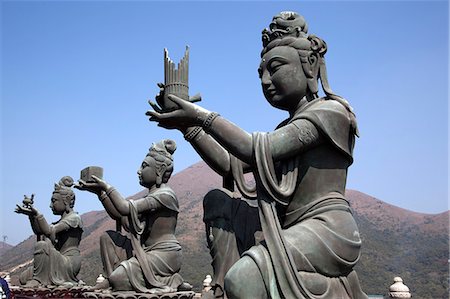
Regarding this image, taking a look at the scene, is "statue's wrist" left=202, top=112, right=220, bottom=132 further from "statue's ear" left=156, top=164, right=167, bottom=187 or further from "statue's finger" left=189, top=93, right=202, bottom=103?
"statue's ear" left=156, top=164, right=167, bottom=187

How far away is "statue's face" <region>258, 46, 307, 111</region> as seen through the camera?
13.7ft

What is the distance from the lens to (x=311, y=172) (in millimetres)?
4000

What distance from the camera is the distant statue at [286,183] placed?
143 inches

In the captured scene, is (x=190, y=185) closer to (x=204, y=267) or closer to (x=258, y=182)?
(x=204, y=267)

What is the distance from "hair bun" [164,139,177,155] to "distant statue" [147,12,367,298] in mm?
3448

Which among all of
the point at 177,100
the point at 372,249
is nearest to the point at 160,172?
the point at 177,100

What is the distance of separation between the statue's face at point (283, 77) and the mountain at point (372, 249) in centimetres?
2033

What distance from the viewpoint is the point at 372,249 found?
32.9 meters

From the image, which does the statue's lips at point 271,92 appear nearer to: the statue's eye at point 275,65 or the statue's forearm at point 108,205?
the statue's eye at point 275,65

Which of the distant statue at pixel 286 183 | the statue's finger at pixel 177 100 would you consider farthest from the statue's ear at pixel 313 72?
the statue's finger at pixel 177 100

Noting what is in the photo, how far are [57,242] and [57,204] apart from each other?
78cm

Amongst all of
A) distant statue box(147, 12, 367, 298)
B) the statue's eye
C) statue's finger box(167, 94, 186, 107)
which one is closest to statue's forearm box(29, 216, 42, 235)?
distant statue box(147, 12, 367, 298)

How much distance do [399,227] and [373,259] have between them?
9230mm

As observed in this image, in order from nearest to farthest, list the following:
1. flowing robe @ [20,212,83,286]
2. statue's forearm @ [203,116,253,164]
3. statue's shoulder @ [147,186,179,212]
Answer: statue's forearm @ [203,116,253,164]
statue's shoulder @ [147,186,179,212]
flowing robe @ [20,212,83,286]
